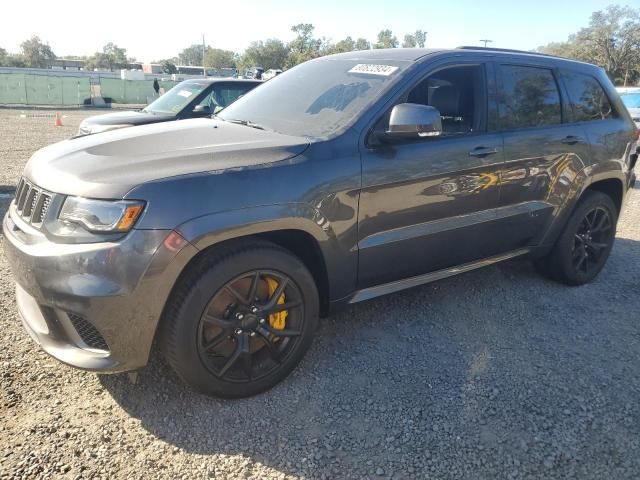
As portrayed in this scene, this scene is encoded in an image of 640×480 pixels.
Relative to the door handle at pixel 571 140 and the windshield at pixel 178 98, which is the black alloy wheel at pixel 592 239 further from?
the windshield at pixel 178 98

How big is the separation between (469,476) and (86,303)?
74.5 inches

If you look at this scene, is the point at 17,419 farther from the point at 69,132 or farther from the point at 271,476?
the point at 69,132

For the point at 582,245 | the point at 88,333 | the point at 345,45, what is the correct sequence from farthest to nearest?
the point at 345,45 → the point at 582,245 → the point at 88,333

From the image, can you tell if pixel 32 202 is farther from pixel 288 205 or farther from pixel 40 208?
pixel 288 205

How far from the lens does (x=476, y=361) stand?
3.21 m

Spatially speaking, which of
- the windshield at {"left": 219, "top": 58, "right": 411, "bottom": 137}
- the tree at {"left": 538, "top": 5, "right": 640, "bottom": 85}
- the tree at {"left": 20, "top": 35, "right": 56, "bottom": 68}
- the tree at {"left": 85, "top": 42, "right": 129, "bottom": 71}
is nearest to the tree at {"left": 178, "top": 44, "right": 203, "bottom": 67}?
the tree at {"left": 85, "top": 42, "right": 129, "bottom": 71}

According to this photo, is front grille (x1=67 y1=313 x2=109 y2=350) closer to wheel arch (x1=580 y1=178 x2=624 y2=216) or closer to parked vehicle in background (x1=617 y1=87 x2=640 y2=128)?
wheel arch (x1=580 y1=178 x2=624 y2=216)

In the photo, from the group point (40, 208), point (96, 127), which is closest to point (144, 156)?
point (40, 208)

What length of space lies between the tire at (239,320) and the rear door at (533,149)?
1.77 m

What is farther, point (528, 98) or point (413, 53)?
point (528, 98)

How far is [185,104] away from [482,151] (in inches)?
248

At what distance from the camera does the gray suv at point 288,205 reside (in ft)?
7.55

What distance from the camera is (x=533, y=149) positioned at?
3717 mm

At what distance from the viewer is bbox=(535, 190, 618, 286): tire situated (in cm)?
426
